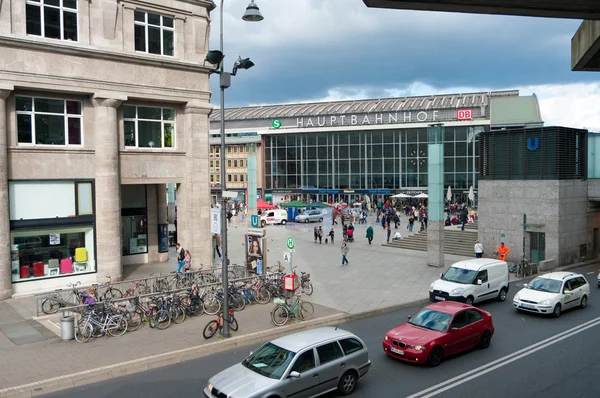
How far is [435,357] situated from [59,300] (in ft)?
41.5

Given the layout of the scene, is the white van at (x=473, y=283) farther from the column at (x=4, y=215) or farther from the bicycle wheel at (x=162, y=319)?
the column at (x=4, y=215)

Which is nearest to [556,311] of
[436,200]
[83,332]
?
[436,200]

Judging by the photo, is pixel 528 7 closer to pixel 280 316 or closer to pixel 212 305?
pixel 280 316

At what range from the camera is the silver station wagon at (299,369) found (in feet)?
32.7

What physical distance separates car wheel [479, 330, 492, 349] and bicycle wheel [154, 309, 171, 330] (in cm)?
943

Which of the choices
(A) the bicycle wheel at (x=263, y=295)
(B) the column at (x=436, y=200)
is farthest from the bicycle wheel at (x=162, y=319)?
(B) the column at (x=436, y=200)

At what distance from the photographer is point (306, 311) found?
18453mm

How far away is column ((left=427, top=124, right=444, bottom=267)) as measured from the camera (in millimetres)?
28922

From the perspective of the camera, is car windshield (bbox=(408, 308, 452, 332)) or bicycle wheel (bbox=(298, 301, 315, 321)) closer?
car windshield (bbox=(408, 308, 452, 332))

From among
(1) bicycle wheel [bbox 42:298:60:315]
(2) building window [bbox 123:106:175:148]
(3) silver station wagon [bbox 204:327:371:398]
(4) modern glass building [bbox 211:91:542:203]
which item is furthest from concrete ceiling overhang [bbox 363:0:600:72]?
(4) modern glass building [bbox 211:91:542:203]

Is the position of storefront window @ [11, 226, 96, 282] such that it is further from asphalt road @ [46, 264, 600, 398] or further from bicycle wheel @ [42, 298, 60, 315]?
asphalt road @ [46, 264, 600, 398]

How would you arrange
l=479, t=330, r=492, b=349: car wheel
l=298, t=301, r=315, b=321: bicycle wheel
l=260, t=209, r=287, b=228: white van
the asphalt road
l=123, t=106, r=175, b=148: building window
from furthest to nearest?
l=260, t=209, r=287, b=228: white van, l=123, t=106, r=175, b=148: building window, l=298, t=301, r=315, b=321: bicycle wheel, l=479, t=330, r=492, b=349: car wheel, the asphalt road

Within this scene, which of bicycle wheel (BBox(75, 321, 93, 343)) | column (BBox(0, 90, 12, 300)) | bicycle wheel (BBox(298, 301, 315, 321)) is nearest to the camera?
Answer: bicycle wheel (BBox(75, 321, 93, 343))

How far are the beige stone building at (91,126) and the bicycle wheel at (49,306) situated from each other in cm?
303
